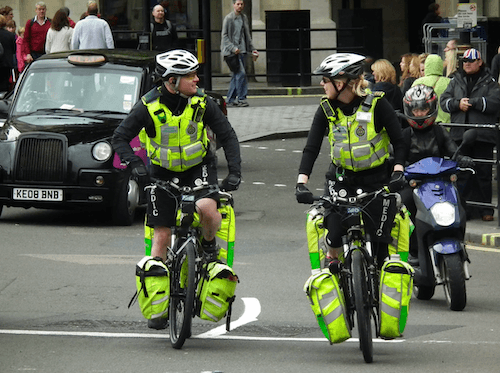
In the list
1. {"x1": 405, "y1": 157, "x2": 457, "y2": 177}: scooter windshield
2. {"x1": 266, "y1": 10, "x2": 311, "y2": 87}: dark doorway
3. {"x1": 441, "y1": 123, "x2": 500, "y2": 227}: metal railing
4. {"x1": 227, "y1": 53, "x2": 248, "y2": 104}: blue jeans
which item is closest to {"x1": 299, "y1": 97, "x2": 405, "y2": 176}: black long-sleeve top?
{"x1": 405, "y1": 157, "x2": 457, "y2": 177}: scooter windshield

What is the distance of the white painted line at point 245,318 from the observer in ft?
27.2

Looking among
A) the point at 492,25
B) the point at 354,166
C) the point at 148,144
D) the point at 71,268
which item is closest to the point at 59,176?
the point at 71,268

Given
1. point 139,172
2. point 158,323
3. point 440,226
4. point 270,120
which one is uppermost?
point 139,172

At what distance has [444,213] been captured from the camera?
30.5ft

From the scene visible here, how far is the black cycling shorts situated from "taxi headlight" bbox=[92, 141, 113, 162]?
16.1 feet

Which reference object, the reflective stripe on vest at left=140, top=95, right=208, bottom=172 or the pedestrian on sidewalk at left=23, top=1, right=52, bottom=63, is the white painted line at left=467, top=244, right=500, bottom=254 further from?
the pedestrian on sidewalk at left=23, top=1, right=52, bottom=63

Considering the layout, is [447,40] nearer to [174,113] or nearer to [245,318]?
[245,318]

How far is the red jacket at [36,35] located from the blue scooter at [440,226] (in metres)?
14.2

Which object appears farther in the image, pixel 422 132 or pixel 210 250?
pixel 422 132

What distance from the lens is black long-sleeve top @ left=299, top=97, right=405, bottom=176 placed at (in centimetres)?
777

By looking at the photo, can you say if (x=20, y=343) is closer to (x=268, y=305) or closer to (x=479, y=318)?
(x=268, y=305)

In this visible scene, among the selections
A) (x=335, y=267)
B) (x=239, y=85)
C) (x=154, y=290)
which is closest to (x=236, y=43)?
(x=239, y=85)

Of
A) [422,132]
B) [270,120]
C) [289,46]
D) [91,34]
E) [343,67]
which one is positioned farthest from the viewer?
[289,46]

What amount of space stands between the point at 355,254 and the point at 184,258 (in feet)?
3.59
